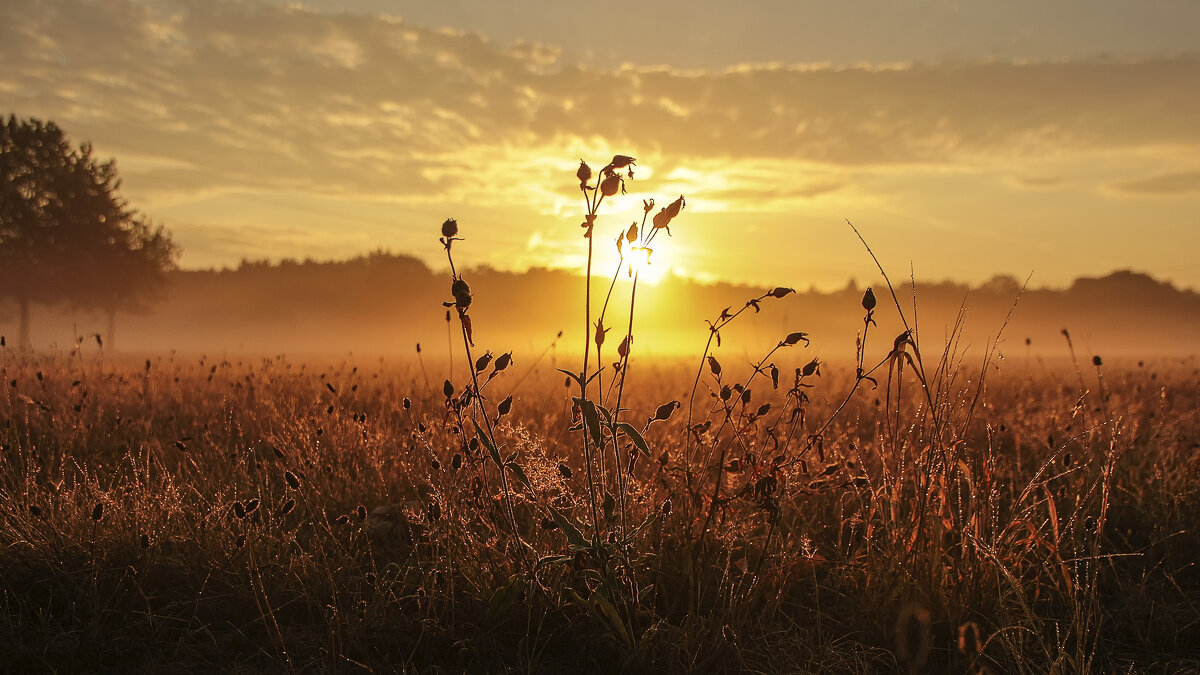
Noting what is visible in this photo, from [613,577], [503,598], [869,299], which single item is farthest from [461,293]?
[869,299]

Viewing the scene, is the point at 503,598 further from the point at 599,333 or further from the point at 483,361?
the point at 599,333

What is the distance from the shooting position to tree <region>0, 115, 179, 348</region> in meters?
A: 33.7

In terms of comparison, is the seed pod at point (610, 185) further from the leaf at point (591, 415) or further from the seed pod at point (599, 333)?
the leaf at point (591, 415)

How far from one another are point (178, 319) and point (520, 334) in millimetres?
27464

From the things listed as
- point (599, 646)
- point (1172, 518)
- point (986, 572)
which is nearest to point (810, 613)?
point (986, 572)

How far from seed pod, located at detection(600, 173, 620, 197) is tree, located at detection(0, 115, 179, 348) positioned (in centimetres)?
3799

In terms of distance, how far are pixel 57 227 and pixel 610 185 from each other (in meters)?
40.6

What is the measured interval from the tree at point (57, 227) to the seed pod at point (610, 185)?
37992 millimetres

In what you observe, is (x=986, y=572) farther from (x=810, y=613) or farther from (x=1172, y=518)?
(x=1172, y=518)

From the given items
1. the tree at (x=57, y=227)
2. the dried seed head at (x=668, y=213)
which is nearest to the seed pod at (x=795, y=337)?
the dried seed head at (x=668, y=213)

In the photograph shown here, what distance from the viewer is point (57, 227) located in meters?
34.7

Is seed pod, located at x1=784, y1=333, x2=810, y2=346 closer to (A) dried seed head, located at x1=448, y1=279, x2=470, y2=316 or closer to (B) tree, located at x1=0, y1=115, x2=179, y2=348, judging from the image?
(A) dried seed head, located at x1=448, y1=279, x2=470, y2=316

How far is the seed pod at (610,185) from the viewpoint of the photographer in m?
2.21

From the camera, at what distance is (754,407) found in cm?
820
